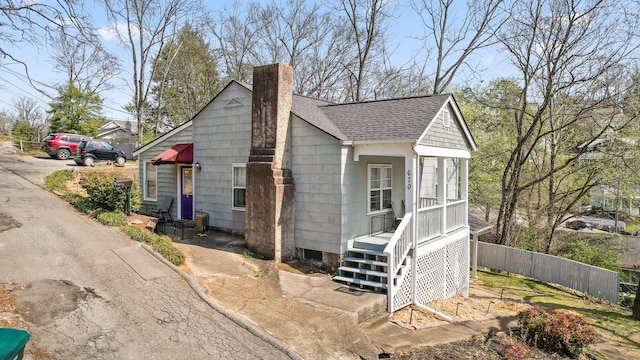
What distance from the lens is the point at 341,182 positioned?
10141mm

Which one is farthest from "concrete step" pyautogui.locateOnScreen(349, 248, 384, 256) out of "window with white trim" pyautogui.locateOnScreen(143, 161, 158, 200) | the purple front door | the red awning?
"window with white trim" pyautogui.locateOnScreen(143, 161, 158, 200)

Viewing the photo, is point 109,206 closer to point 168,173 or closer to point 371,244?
point 168,173

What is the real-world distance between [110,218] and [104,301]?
16.6ft

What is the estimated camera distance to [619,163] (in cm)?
1833

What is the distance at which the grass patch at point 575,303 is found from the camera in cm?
1160

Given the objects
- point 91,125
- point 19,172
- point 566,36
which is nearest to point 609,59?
point 566,36

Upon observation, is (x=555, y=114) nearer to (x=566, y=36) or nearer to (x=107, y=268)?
(x=566, y=36)

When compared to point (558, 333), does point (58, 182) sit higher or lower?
higher

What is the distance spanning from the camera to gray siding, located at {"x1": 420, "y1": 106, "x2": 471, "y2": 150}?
10.7 meters

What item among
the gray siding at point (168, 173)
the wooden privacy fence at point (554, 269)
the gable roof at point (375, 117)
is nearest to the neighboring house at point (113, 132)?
the gray siding at point (168, 173)

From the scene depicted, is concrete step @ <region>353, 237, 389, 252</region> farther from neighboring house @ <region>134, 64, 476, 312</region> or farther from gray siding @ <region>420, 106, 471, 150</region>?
gray siding @ <region>420, 106, 471, 150</region>

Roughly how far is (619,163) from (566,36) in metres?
6.76

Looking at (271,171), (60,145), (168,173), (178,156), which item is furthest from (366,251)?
(60,145)

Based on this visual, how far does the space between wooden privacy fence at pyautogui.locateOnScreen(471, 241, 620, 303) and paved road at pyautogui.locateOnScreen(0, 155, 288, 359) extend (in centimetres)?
1468
